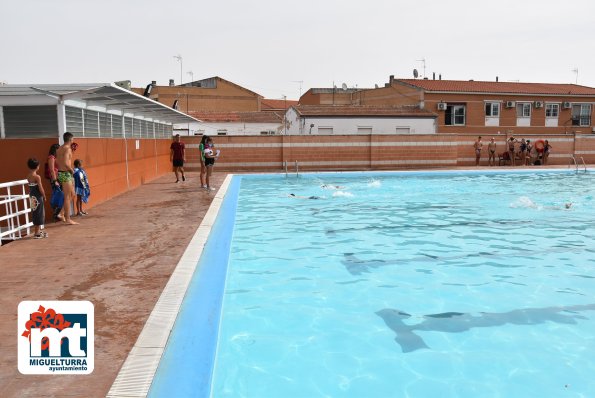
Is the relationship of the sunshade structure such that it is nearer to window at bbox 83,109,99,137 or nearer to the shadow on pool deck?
window at bbox 83,109,99,137

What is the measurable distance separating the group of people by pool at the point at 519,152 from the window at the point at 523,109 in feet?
31.0

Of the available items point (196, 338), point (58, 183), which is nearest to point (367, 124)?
point (58, 183)

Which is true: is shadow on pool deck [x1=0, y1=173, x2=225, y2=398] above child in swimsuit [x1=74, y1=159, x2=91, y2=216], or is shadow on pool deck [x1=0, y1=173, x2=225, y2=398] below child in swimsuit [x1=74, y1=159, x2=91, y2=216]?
below

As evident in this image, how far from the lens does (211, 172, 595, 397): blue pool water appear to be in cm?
432

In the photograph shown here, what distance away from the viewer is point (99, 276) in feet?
18.6

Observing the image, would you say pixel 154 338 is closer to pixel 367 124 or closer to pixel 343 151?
pixel 343 151

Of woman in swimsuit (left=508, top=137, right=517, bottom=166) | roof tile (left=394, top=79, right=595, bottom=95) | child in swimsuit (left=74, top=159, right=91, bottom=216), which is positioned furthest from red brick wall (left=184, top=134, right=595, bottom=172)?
child in swimsuit (left=74, top=159, right=91, bottom=216)

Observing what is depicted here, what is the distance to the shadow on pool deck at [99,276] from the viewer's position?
3290 mm

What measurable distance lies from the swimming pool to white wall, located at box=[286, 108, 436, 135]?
849 inches

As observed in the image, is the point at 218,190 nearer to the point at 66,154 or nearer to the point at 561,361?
the point at 66,154

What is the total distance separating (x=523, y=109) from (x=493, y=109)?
253 cm

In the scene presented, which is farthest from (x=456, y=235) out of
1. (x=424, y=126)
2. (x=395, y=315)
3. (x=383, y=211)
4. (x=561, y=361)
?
(x=424, y=126)

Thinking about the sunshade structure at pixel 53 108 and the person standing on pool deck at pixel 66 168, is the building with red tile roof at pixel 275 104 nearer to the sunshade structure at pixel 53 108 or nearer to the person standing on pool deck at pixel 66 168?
the sunshade structure at pixel 53 108

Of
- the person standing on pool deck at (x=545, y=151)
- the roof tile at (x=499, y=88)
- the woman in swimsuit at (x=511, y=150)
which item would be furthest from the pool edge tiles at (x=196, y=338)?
the roof tile at (x=499, y=88)
